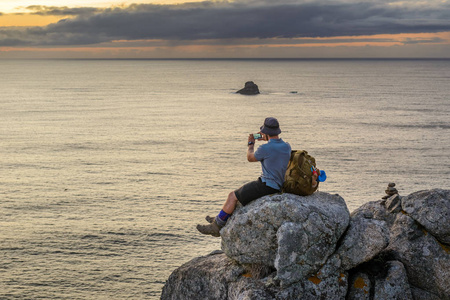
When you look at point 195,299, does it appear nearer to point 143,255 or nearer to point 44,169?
point 143,255

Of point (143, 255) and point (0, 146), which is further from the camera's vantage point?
point (0, 146)

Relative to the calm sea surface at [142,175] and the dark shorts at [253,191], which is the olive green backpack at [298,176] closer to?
the dark shorts at [253,191]

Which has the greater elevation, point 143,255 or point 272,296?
point 272,296

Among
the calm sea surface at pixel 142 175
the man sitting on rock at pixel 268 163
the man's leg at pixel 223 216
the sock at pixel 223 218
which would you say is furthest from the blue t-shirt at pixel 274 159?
the calm sea surface at pixel 142 175

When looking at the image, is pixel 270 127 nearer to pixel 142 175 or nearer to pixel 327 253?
pixel 327 253

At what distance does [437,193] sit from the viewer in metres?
14.1

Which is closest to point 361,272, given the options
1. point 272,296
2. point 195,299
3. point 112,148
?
point 272,296

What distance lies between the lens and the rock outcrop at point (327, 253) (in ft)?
41.5

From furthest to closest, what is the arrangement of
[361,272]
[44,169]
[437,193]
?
[44,169]
[437,193]
[361,272]

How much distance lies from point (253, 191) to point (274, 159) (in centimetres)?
106

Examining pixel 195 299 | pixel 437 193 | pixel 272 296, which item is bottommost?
pixel 195 299

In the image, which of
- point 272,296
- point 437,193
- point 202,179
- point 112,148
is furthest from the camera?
point 112,148

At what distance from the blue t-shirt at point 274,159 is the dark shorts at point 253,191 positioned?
138mm

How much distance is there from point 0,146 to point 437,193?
70184 millimetres
